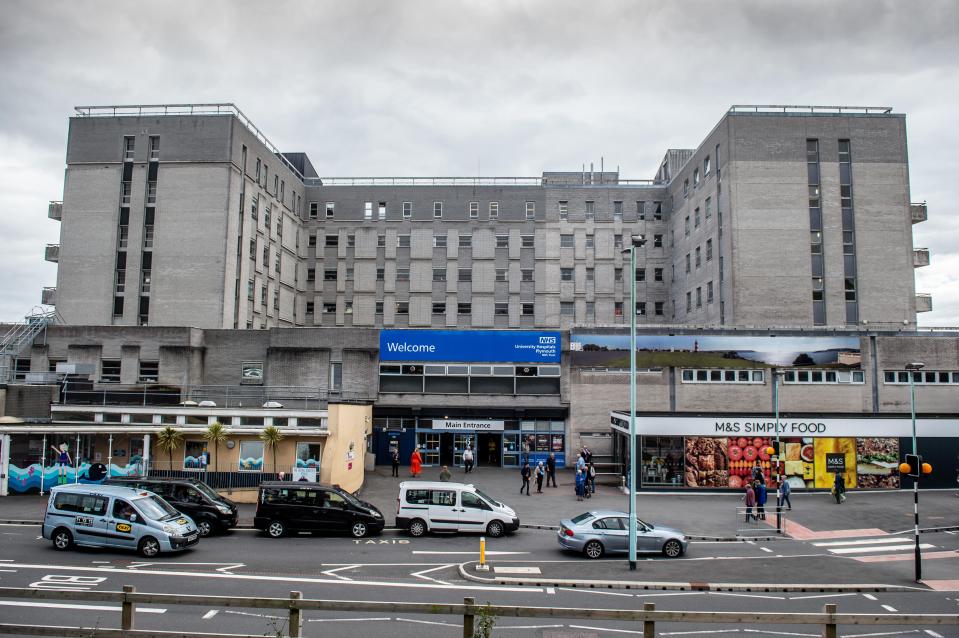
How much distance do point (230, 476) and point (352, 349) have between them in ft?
49.0

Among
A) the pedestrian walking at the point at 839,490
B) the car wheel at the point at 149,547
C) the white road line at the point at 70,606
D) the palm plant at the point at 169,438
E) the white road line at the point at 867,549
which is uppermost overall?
the palm plant at the point at 169,438

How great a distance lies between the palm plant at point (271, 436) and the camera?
3128cm

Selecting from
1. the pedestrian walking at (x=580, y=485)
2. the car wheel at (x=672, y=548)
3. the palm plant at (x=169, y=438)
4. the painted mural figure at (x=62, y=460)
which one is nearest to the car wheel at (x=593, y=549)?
the car wheel at (x=672, y=548)

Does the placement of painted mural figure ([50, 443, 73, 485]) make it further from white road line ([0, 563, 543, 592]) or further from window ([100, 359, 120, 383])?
window ([100, 359, 120, 383])

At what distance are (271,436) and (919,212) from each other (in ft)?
162

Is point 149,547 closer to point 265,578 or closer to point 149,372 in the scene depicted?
point 265,578

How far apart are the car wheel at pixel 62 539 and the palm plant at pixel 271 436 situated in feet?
34.9

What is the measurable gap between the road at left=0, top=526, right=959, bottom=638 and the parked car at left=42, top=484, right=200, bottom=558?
0.45 m

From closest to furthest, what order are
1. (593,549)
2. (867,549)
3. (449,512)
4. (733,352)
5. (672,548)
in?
(593,549), (672,548), (867,549), (449,512), (733,352)

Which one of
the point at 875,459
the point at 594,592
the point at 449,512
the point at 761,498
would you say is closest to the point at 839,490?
the point at 875,459

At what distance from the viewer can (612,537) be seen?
2214 centimetres

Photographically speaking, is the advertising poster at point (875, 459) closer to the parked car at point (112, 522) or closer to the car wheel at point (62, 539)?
the parked car at point (112, 522)

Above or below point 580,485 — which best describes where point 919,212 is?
above

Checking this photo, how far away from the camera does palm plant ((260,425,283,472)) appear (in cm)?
3128
